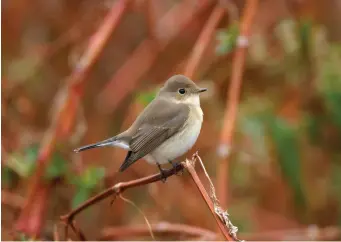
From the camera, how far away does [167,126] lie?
7.36 ft

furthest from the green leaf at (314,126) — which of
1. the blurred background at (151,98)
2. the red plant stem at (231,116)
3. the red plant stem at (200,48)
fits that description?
the red plant stem at (231,116)

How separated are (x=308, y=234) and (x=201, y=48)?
3.26 ft

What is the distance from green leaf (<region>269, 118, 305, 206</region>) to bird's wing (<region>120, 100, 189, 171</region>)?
84cm

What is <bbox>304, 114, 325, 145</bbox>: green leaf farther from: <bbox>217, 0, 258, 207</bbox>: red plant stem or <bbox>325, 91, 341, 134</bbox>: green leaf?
<bbox>217, 0, 258, 207</bbox>: red plant stem

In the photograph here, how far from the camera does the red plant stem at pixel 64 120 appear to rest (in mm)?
2506

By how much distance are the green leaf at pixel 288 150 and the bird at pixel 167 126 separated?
811mm

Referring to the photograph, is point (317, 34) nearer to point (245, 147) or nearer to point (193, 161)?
point (245, 147)

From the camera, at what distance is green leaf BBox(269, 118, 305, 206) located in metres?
3.00

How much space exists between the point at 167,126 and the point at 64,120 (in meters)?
0.53

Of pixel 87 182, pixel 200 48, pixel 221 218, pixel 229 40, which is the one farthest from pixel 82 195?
pixel 221 218

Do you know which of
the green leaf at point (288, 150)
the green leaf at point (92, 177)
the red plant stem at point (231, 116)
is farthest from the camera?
the green leaf at point (288, 150)

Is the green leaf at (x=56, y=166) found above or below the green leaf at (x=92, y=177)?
below

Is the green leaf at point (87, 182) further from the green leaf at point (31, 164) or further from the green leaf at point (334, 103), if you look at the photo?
the green leaf at point (334, 103)

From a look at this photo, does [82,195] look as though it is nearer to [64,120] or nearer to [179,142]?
[64,120]
